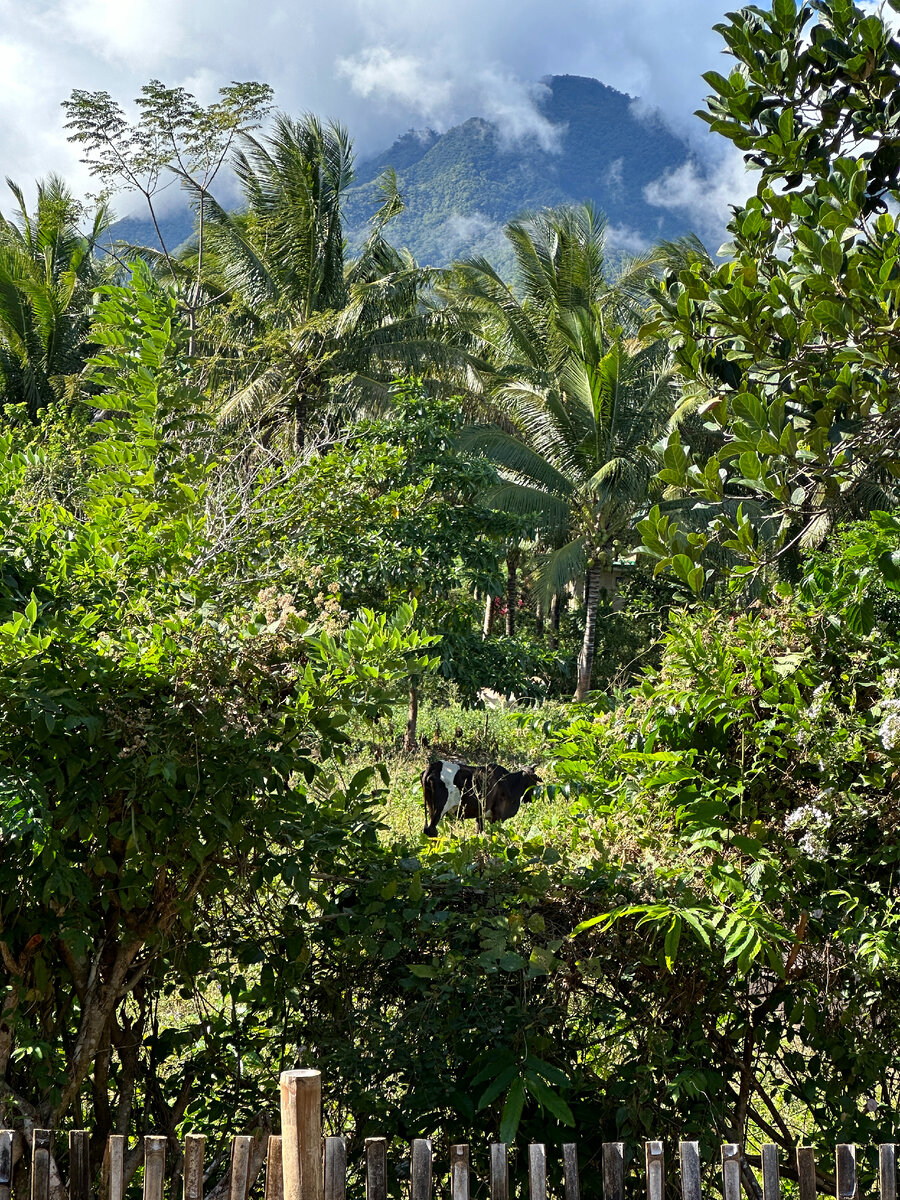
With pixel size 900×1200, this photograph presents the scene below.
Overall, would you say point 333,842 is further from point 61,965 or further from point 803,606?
point 803,606

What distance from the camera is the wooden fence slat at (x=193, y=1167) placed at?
1.98m

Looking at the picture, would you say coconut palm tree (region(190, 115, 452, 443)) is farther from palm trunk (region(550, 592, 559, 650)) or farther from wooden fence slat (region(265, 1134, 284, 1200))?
wooden fence slat (region(265, 1134, 284, 1200))

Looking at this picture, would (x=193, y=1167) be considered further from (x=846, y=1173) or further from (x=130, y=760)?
(x=846, y=1173)

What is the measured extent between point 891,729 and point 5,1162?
84.4 inches

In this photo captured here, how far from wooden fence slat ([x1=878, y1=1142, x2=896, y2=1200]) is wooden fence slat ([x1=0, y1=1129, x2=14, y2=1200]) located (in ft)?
5.69

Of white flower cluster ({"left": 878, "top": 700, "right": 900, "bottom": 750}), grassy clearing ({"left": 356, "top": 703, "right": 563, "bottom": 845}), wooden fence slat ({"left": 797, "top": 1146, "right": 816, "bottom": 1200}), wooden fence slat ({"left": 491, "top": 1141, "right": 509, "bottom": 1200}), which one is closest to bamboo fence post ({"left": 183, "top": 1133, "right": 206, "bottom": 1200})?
wooden fence slat ({"left": 491, "top": 1141, "right": 509, "bottom": 1200})

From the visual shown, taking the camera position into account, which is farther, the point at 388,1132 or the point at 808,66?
the point at 808,66

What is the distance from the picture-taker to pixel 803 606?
2.81 metres

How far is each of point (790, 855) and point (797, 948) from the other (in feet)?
0.74

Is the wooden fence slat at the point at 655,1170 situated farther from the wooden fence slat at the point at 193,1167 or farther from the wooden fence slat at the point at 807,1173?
the wooden fence slat at the point at 193,1167

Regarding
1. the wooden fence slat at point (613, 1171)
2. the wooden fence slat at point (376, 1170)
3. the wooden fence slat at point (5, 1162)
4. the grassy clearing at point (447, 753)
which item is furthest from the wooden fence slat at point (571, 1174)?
the grassy clearing at point (447, 753)

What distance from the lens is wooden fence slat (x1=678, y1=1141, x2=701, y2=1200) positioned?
6.59 ft

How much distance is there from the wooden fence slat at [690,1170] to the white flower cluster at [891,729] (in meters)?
1.03

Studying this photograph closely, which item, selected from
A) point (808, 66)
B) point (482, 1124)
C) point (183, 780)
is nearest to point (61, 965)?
point (183, 780)
